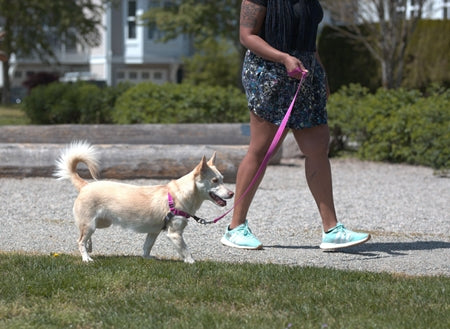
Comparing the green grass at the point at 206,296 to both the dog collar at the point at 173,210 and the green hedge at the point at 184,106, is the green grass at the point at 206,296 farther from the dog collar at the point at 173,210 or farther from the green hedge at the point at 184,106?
the green hedge at the point at 184,106

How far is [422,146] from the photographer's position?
40.4 ft

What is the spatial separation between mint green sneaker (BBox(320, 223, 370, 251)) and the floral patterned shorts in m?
0.78

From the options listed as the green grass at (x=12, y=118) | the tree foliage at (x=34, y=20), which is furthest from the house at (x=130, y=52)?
the green grass at (x=12, y=118)

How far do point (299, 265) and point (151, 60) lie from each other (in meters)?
38.3

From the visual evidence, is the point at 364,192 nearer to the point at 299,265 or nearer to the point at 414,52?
the point at 299,265

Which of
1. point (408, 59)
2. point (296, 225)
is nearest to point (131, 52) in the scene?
point (408, 59)

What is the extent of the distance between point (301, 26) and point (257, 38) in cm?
33

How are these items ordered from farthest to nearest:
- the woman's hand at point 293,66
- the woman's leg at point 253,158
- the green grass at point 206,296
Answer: the woman's leg at point 253,158
the woman's hand at point 293,66
the green grass at point 206,296

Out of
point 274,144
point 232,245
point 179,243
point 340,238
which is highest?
point 274,144

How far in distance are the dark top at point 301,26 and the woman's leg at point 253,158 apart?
56 centimetres

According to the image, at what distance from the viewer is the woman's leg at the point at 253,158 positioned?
594 centimetres

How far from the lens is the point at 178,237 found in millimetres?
5398

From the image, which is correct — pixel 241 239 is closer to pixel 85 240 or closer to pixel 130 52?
pixel 85 240

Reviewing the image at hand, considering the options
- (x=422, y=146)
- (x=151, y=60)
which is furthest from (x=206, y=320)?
(x=151, y=60)
